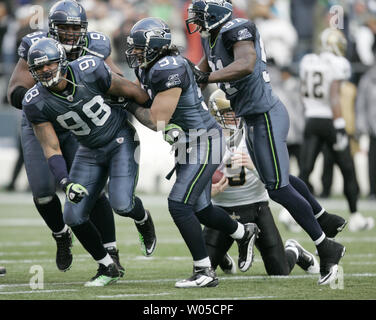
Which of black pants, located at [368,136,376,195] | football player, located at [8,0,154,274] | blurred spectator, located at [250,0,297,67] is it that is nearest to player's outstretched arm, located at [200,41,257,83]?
football player, located at [8,0,154,274]

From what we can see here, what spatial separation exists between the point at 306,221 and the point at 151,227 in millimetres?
1105

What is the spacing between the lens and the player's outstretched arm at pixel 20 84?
6.38 m

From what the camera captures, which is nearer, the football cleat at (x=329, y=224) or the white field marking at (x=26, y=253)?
the football cleat at (x=329, y=224)

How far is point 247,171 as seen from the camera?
22.0 feet

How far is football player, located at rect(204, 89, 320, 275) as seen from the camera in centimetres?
645

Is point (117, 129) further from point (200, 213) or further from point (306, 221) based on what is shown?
point (306, 221)

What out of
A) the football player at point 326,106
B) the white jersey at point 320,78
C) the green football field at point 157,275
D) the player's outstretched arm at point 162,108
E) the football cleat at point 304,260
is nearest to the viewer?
the green football field at point 157,275

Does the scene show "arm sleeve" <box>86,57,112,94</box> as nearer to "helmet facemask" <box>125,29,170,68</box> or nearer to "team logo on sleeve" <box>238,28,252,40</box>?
"helmet facemask" <box>125,29,170,68</box>

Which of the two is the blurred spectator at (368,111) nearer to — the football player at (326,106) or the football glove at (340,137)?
the football player at (326,106)

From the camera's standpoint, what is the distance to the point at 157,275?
21.2 ft

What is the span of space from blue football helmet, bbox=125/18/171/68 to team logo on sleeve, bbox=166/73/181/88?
0.79ft

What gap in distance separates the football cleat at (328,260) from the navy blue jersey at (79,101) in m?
1.62

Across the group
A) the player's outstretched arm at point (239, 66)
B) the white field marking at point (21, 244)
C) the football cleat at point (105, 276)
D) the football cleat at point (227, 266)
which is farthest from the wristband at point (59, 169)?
the white field marking at point (21, 244)

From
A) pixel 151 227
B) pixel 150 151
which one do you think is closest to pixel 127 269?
pixel 151 227
